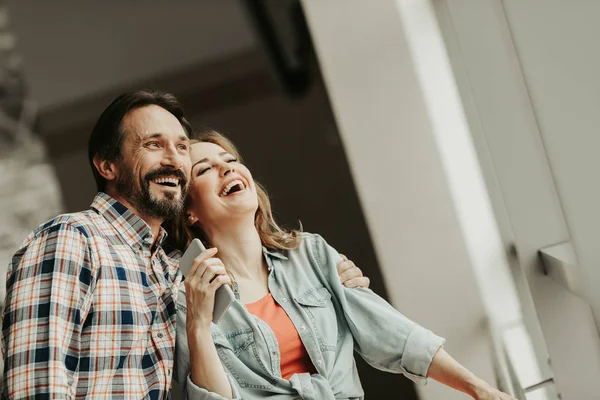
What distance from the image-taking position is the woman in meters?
1.31

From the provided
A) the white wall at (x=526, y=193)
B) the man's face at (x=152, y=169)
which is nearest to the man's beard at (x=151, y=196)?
the man's face at (x=152, y=169)

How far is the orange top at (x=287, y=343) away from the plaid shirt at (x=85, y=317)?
0.18m

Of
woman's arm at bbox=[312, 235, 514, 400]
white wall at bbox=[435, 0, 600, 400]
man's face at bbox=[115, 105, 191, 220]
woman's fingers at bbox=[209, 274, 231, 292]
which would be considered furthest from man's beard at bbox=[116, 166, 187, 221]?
white wall at bbox=[435, 0, 600, 400]

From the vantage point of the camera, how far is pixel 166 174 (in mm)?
1439

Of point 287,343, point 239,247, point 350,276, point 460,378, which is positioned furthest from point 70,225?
point 460,378

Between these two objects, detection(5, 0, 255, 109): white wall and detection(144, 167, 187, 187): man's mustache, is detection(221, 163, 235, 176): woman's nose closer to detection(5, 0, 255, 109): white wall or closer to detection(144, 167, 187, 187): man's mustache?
detection(144, 167, 187, 187): man's mustache

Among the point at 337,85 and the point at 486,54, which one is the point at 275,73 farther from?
the point at 486,54

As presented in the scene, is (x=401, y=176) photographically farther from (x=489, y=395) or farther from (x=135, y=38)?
(x=135, y=38)

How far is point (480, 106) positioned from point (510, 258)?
0.39 meters

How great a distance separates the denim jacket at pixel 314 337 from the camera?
136 centimetres

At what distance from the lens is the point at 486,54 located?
164 centimetres

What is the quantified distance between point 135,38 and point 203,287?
3.37ft

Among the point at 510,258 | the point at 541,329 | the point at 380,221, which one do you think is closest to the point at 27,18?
the point at 380,221

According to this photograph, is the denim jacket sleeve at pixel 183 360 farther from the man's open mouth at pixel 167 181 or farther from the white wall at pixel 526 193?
the white wall at pixel 526 193
